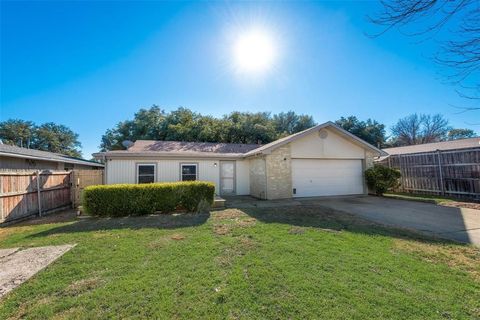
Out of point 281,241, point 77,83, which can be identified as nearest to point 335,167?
point 281,241

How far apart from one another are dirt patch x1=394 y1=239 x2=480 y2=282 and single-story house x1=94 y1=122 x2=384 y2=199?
7.09 m

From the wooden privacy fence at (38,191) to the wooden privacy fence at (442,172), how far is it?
18.7 metres

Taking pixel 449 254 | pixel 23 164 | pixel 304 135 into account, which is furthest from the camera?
pixel 304 135

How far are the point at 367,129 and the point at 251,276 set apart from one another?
30.6 m

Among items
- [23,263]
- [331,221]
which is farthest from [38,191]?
[331,221]

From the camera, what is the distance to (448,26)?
3160mm

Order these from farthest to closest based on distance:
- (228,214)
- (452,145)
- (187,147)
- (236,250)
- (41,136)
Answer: (41,136) < (187,147) < (452,145) < (228,214) < (236,250)

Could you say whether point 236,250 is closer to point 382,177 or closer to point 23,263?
point 23,263

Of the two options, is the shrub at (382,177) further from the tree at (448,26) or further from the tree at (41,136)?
the tree at (41,136)

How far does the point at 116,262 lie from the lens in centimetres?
390

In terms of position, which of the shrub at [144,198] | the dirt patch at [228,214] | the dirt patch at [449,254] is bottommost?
the dirt patch at [449,254]

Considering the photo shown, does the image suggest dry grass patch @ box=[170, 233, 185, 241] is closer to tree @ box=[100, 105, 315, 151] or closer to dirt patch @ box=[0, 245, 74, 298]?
dirt patch @ box=[0, 245, 74, 298]

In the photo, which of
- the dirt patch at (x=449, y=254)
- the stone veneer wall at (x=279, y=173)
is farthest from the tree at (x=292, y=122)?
the dirt patch at (x=449, y=254)

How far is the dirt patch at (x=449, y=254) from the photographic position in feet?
12.3
